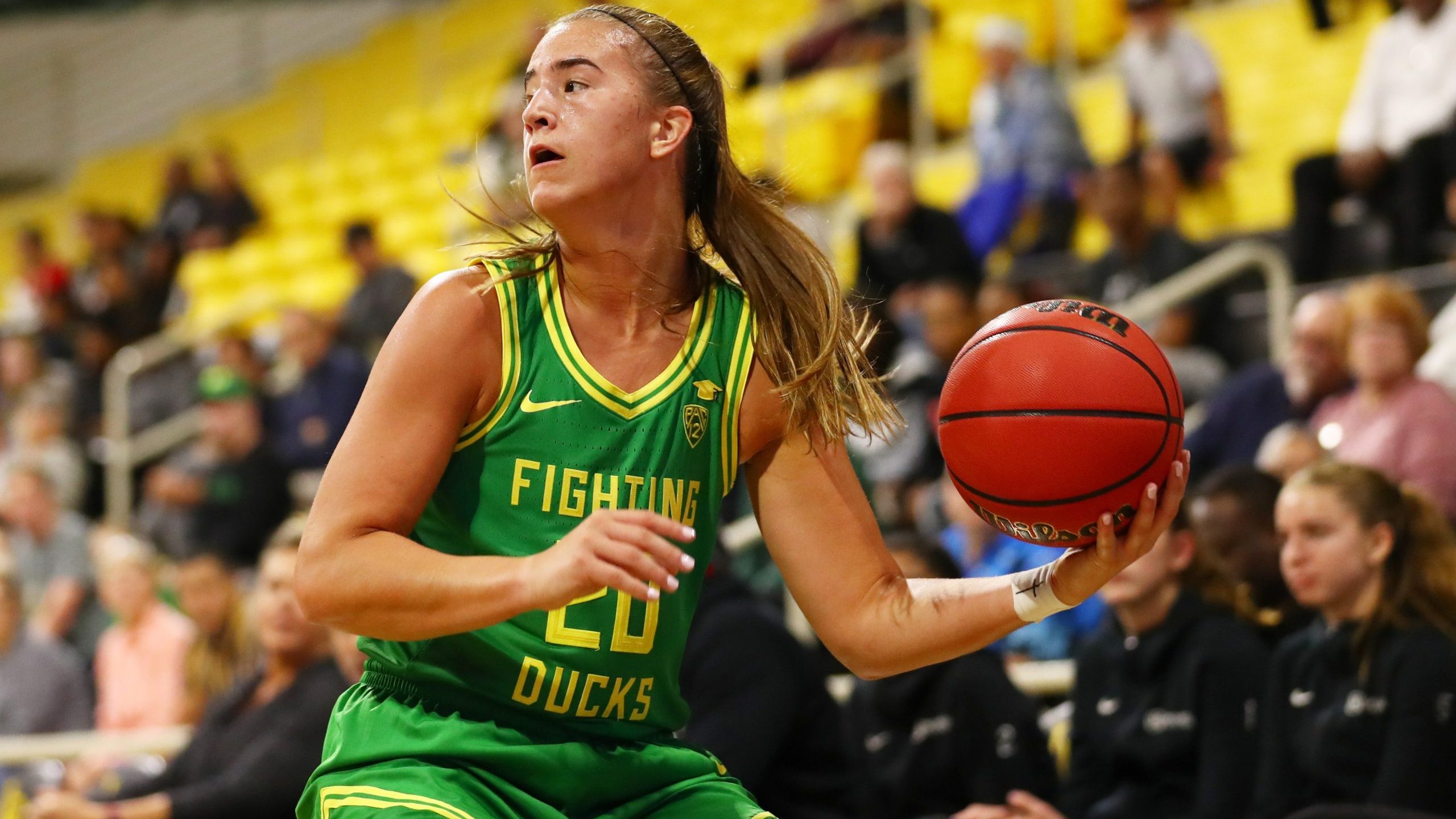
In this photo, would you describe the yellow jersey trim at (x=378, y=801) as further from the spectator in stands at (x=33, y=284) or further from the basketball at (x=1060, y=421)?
the spectator in stands at (x=33, y=284)

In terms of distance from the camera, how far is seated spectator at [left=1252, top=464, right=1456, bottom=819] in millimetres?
3936

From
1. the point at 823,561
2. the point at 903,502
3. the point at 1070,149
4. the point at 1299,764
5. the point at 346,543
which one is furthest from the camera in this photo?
the point at 1070,149

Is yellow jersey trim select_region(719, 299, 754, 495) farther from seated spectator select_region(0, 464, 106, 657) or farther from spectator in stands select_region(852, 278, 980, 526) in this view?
seated spectator select_region(0, 464, 106, 657)

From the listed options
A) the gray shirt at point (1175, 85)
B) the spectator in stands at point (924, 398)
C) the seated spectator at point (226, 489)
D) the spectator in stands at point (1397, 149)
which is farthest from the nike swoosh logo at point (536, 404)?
the gray shirt at point (1175, 85)

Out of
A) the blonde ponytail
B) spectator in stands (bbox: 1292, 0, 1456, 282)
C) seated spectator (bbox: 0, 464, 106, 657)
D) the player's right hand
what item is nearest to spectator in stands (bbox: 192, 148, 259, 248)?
seated spectator (bbox: 0, 464, 106, 657)

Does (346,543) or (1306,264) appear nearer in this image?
(346,543)

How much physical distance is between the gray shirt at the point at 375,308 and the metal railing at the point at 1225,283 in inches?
193

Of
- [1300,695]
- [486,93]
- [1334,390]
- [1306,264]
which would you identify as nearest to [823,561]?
[1300,695]

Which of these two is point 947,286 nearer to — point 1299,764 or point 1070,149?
point 1070,149

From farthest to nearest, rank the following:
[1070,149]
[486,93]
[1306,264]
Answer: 1. [486,93]
2. [1070,149]
3. [1306,264]

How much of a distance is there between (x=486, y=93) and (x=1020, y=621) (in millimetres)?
12476

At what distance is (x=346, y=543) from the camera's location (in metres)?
2.33

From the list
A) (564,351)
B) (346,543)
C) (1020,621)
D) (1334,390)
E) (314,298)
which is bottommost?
(314,298)

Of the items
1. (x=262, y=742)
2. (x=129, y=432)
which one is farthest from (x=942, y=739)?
(x=129, y=432)
